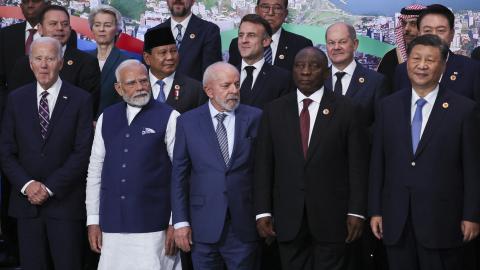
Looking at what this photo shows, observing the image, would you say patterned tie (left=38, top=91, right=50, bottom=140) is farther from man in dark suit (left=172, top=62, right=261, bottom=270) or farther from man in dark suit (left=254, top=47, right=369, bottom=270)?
man in dark suit (left=254, top=47, right=369, bottom=270)

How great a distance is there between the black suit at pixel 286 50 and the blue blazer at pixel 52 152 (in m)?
1.41

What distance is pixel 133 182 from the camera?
5.20m

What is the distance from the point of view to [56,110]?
553 cm

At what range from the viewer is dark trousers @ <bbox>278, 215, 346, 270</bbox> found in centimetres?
496

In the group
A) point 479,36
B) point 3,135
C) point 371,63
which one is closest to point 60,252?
point 3,135

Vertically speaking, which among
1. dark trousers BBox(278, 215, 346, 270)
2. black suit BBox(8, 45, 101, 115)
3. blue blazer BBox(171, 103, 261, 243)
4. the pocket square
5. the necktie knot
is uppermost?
black suit BBox(8, 45, 101, 115)

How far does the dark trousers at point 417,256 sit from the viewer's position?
4746mm

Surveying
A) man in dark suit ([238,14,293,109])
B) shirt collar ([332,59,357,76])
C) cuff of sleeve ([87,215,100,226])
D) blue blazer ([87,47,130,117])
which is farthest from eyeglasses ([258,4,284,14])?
cuff of sleeve ([87,215,100,226])

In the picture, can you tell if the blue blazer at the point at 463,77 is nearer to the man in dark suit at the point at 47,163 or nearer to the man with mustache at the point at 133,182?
the man with mustache at the point at 133,182

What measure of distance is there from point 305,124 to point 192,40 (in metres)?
1.76

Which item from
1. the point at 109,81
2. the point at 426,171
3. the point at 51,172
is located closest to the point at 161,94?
the point at 109,81

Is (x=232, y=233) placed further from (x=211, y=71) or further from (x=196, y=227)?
(x=211, y=71)

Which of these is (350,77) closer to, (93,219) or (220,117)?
(220,117)

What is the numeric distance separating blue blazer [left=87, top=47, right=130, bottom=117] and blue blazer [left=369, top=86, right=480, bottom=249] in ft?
6.81
